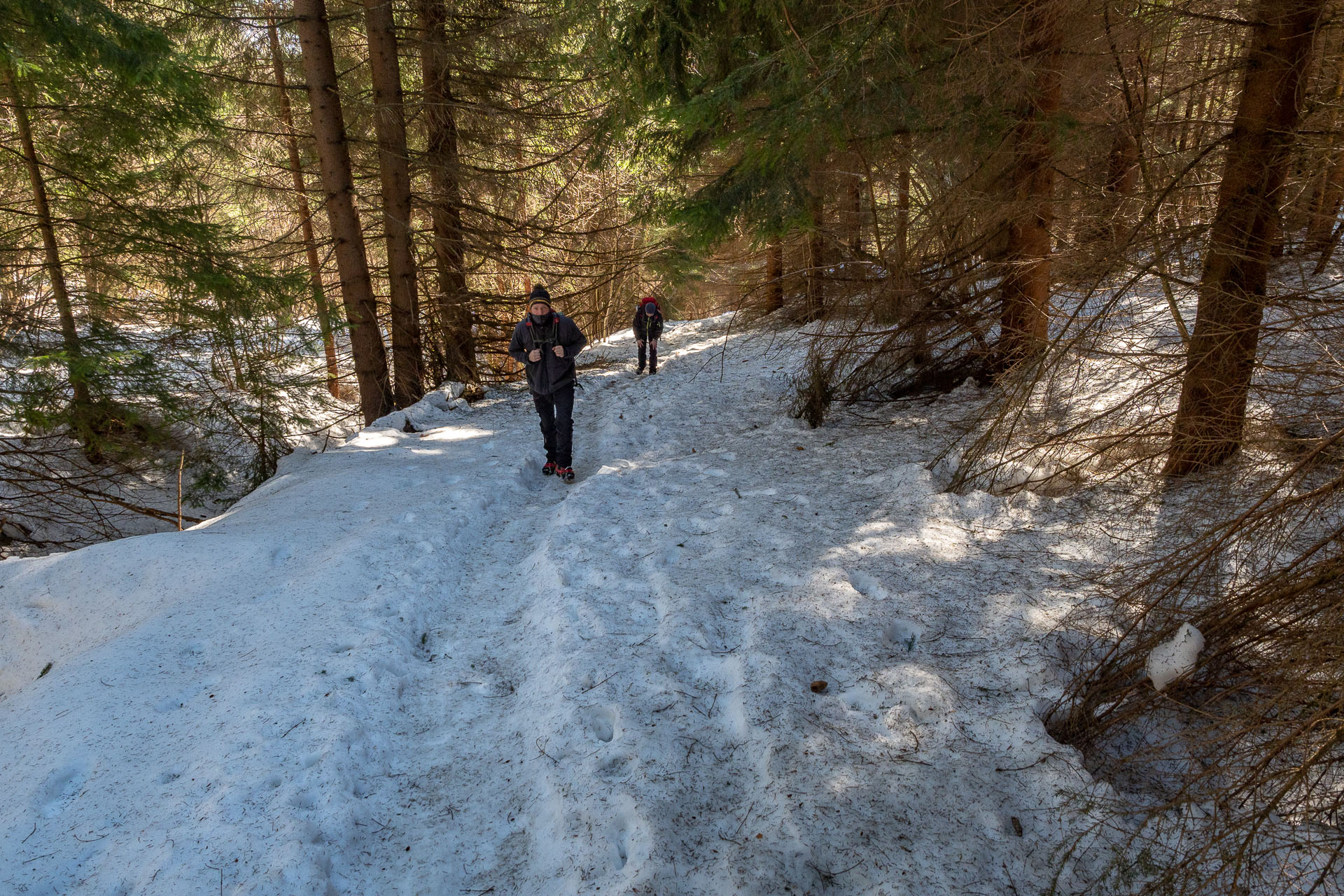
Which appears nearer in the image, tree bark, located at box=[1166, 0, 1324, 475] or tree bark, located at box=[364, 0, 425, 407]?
tree bark, located at box=[1166, 0, 1324, 475]

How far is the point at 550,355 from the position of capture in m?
7.26

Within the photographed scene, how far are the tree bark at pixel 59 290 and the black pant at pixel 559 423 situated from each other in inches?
Answer: 164

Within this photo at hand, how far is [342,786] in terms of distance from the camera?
125 inches

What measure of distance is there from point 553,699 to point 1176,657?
9.75 feet

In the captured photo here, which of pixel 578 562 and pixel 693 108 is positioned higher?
pixel 693 108

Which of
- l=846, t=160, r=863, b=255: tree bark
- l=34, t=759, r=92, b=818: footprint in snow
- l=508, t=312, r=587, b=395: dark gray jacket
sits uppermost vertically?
l=846, t=160, r=863, b=255: tree bark

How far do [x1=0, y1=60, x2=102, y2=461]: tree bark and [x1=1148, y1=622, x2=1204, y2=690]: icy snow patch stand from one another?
8.02 m

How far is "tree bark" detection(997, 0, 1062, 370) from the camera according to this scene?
20.2ft

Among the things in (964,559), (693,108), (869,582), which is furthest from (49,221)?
(964,559)

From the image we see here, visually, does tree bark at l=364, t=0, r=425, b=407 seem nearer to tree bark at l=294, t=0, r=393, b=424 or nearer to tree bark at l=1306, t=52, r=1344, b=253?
tree bark at l=294, t=0, r=393, b=424

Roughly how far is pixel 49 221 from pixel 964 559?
10.7 m

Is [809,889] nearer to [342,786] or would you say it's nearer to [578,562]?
[342,786]

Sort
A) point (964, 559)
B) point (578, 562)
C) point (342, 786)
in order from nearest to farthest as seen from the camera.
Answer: point (342, 786)
point (964, 559)
point (578, 562)

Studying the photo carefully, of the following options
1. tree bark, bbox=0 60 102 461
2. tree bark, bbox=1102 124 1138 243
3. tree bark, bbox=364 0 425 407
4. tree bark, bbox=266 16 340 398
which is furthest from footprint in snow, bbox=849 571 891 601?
tree bark, bbox=364 0 425 407
